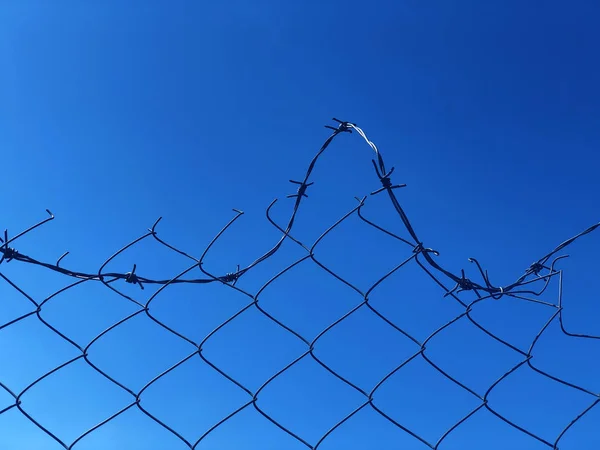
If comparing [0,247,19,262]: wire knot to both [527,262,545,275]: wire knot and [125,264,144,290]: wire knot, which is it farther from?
[527,262,545,275]: wire knot

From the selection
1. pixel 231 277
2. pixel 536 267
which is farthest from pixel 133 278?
pixel 536 267

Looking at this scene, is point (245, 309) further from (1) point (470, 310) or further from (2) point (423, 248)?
(1) point (470, 310)

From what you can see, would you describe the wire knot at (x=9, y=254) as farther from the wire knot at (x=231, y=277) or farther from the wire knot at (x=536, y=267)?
the wire knot at (x=536, y=267)

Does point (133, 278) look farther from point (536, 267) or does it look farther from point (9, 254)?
point (536, 267)

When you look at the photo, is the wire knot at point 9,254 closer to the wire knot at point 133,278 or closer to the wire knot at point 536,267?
the wire knot at point 133,278

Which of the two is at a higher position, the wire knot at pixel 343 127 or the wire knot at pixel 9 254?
the wire knot at pixel 343 127

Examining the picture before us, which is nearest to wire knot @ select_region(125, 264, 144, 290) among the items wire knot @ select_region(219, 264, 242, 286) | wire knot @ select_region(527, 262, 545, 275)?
wire knot @ select_region(219, 264, 242, 286)

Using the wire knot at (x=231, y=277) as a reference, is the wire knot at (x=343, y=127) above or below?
above

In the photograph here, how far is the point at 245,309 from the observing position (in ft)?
6.33

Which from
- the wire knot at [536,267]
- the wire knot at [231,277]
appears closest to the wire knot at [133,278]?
the wire knot at [231,277]

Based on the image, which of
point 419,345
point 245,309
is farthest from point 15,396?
point 419,345

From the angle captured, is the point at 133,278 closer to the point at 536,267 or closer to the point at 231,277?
the point at 231,277

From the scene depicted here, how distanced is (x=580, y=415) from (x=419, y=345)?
21.0 inches

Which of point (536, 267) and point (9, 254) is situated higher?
point (536, 267)
